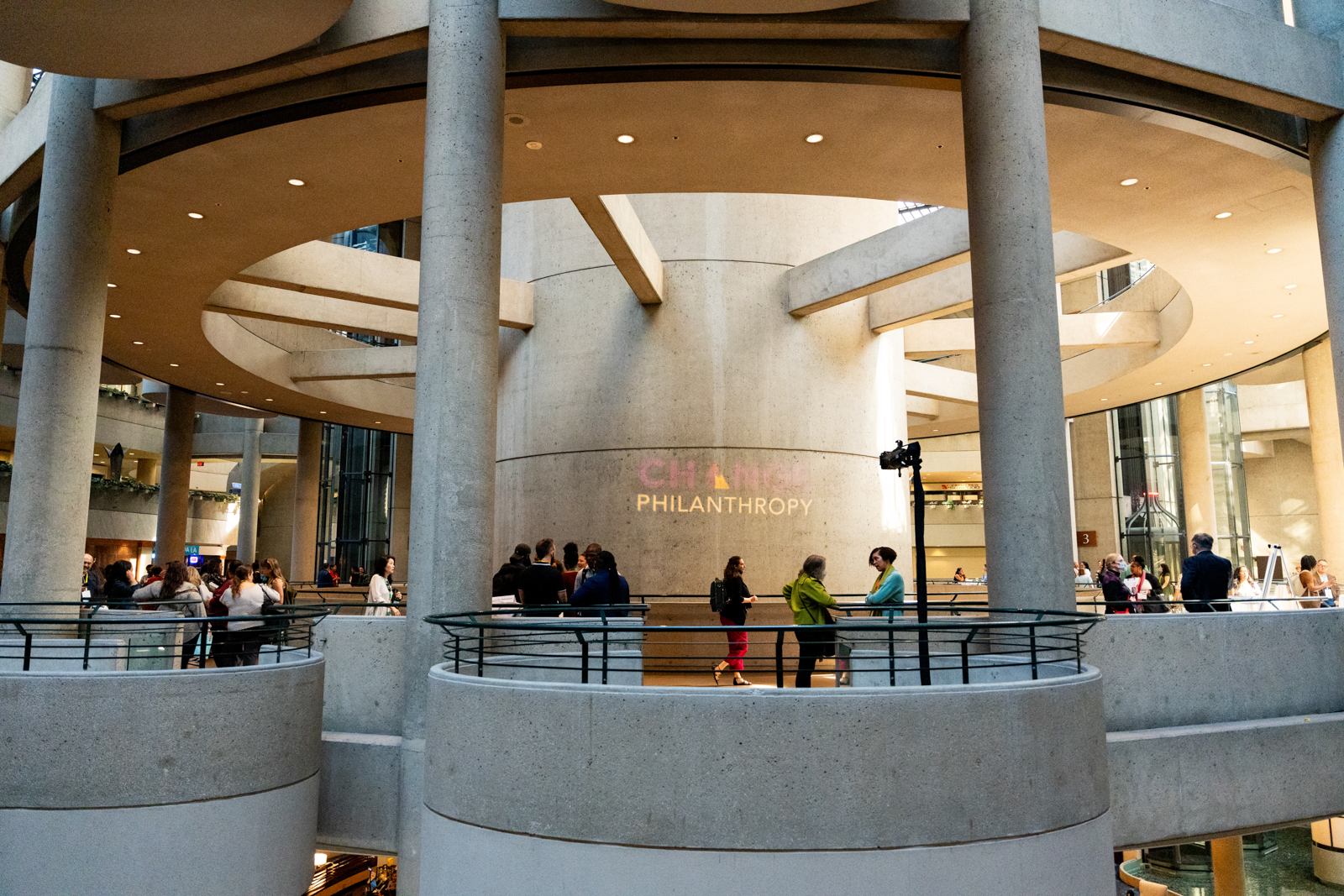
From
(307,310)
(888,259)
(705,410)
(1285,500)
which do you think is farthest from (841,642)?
(1285,500)

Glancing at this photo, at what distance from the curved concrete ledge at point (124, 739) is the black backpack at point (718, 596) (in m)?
5.70

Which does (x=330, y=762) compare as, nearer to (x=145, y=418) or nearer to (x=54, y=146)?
(x=54, y=146)

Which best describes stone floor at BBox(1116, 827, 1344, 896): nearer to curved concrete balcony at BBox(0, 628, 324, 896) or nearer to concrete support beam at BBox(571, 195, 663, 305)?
concrete support beam at BBox(571, 195, 663, 305)

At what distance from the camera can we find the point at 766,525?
15602 mm

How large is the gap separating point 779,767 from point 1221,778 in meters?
5.65

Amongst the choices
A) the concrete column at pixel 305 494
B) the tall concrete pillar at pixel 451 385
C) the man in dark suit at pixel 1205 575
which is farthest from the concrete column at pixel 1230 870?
the concrete column at pixel 305 494

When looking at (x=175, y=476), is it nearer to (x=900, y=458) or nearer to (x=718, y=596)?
(x=718, y=596)

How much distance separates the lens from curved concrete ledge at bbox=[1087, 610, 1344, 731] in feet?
29.8

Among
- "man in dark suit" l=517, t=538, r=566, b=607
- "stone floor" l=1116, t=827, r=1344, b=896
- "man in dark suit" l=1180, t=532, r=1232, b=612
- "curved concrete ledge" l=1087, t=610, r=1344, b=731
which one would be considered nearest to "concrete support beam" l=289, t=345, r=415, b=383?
"man in dark suit" l=517, t=538, r=566, b=607

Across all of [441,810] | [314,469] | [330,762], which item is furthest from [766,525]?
[314,469]

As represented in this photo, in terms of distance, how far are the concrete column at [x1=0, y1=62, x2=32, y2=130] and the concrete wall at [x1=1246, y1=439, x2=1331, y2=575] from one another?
35895mm

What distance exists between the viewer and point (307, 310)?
19.1m

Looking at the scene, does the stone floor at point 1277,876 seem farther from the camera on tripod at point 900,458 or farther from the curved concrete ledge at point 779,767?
the curved concrete ledge at point 779,767

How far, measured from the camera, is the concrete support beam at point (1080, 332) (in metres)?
20.2
